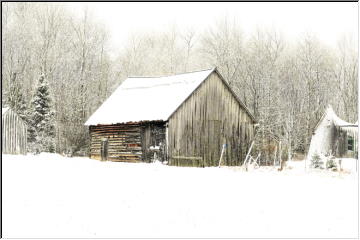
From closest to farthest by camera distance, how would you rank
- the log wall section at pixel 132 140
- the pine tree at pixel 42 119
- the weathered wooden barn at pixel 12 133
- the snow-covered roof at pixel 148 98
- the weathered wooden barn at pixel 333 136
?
the log wall section at pixel 132 140, the snow-covered roof at pixel 148 98, the weathered wooden barn at pixel 12 133, the pine tree at pixel 42 119, the weathered wooden barn at pixel 333 136

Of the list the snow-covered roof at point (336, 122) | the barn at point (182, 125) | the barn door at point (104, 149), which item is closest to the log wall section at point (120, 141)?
the barn at point (182, 125)

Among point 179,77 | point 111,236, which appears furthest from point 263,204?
point 179,77

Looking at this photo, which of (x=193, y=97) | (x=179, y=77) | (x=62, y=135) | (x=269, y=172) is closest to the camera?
(x=269, y=172)

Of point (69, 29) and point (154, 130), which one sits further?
point (69, 29)

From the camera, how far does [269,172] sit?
87.4 feet

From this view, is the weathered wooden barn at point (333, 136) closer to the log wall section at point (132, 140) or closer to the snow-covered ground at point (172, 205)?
the log wall section at point (132, 140)

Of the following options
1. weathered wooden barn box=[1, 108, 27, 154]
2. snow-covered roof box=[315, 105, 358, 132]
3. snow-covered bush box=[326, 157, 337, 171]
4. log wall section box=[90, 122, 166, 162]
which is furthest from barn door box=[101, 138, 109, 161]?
snow-covered roof box=[315, 105, 358, 132]

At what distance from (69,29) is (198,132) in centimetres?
2836

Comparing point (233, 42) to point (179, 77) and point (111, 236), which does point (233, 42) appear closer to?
point (179, 77)

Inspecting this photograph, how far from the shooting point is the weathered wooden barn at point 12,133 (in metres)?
36.9

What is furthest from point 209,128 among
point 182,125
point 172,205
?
point 172,205

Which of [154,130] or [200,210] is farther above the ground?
[154,130]

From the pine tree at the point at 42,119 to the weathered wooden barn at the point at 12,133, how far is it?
25.8ft

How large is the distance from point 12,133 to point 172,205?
24.5m
